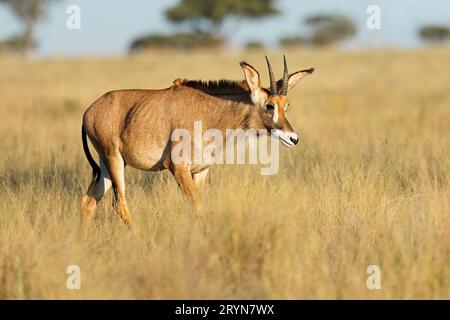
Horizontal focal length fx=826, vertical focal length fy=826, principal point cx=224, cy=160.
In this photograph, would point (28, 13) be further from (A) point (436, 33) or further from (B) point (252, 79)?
(B) point (252, 79)

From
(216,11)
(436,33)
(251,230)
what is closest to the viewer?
(251,230)

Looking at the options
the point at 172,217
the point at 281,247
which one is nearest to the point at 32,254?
the point at 172,217

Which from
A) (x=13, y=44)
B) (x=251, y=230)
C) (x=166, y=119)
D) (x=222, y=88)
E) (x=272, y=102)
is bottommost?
(x=251, y=230)

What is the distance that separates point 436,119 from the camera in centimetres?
1895

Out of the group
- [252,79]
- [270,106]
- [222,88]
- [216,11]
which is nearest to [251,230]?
[270,106]

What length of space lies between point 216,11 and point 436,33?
755 inches

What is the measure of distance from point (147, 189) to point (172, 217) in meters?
2.21

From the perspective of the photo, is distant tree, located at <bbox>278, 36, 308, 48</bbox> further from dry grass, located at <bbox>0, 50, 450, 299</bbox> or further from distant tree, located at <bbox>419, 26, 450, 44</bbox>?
dry grass, located at <bbox>0, 50, 450, 299</bbox>

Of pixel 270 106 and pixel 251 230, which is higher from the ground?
pixel 270 106

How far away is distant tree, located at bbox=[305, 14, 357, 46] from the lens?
6166cm

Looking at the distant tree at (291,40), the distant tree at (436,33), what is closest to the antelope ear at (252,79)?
the distant tree at (291,40)

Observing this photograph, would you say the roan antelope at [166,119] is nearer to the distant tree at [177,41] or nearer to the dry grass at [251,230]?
the dry grass at [251,230]

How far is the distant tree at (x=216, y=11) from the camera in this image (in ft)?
161

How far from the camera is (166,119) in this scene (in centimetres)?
909
